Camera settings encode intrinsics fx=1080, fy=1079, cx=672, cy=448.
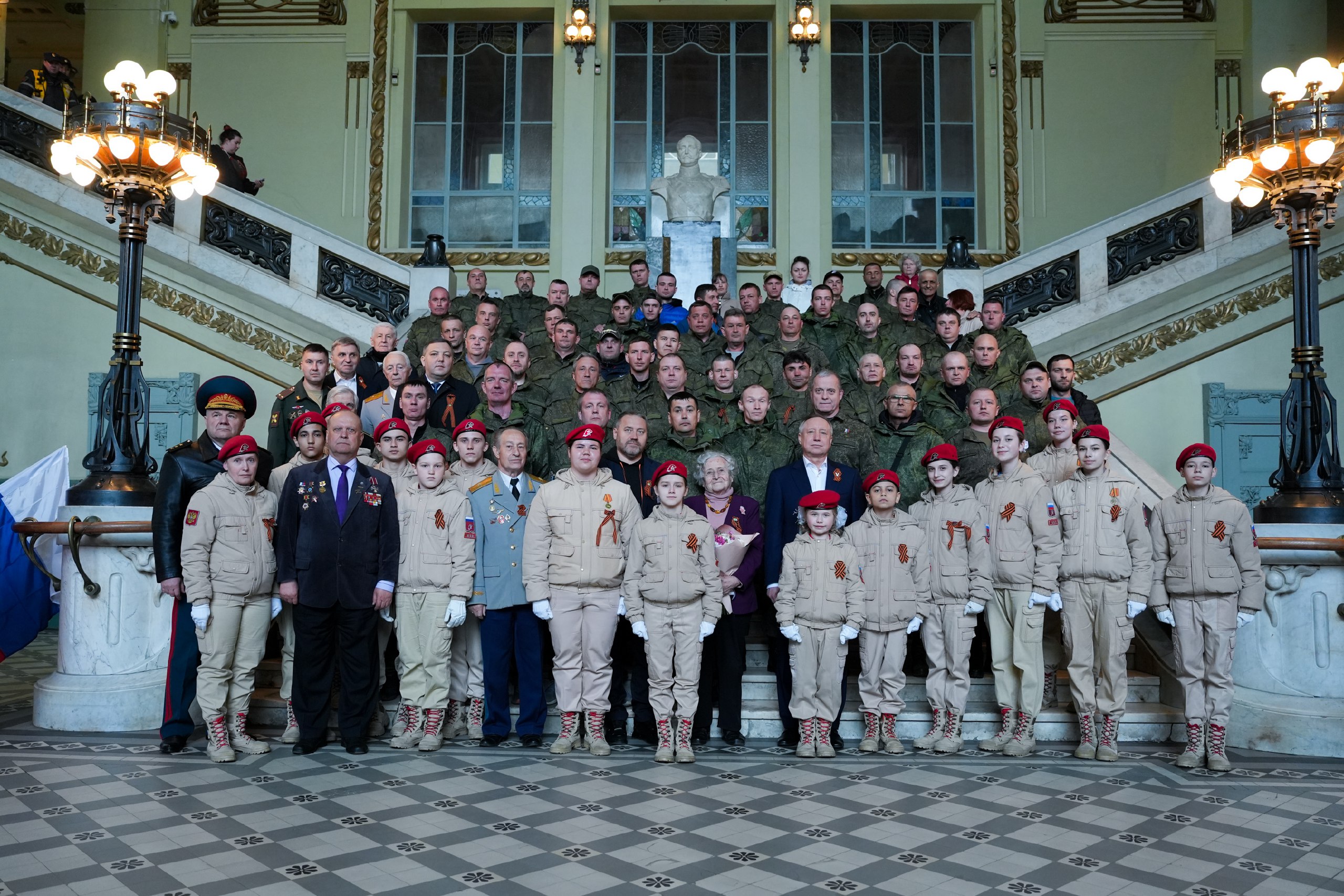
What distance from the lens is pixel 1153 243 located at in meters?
9.91

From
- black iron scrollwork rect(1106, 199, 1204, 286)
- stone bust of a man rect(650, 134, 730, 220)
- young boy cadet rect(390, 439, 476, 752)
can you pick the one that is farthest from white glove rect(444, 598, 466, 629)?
stone bust of a man rect(650, 134, 730, 220)

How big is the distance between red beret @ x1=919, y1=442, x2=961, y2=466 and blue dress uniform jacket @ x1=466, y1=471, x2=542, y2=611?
2240 millimetres

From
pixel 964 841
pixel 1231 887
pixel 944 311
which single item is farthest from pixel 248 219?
pixel 1231 887

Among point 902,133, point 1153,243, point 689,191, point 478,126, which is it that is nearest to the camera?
point 1153,243

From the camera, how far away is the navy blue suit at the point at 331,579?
575 centimetres

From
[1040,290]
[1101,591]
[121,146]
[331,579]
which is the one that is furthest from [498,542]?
[1040,290]

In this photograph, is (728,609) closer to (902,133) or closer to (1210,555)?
(1210,555)

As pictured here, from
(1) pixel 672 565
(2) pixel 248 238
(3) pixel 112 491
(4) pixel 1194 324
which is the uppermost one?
(2) pixel 248 238

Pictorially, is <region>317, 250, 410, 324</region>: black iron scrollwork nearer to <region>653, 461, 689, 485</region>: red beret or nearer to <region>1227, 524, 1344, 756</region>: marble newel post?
<region>653, 461, 689, 485</region>: red beret

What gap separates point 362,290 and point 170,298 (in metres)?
1.75

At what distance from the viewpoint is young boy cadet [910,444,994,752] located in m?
5.92

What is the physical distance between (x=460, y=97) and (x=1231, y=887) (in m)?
14.2

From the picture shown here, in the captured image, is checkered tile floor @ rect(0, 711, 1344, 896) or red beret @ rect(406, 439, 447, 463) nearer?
checkered tile floor @ rect(0, 711, 1344, 896)

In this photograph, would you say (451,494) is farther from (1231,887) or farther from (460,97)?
(460,97)
